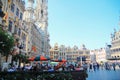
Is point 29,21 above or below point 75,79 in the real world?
above

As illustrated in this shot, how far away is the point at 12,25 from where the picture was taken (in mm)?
34969

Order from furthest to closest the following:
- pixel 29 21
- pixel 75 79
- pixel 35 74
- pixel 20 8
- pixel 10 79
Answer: pixel 29 21, pixel 20 8, pixel 75 79, pixel 35 74, pixel 10 79

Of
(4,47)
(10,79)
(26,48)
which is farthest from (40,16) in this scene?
(10,79)

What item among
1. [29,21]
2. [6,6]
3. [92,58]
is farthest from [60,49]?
[6,6]

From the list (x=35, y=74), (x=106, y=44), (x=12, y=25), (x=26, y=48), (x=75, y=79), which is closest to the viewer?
(x=35, y=74)

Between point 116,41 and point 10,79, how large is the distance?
94.5 m

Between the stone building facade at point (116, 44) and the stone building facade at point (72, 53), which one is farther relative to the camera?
the stone building facade at point (72, 53)

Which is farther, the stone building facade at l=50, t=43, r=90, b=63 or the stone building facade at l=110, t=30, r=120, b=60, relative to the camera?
the stone building facade at l=50, t=43, r=90, b=63

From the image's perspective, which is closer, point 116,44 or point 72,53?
point 116,44

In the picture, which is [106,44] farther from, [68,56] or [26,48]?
[26,48]

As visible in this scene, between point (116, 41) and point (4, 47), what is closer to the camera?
point (4, 47)

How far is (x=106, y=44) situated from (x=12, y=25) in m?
111

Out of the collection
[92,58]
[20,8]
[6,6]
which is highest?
[20,8]

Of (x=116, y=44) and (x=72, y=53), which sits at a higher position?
(x=116, y=44)
